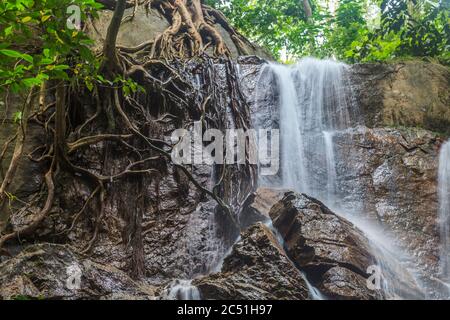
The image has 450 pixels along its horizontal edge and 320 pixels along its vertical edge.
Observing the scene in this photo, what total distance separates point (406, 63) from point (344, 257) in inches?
182

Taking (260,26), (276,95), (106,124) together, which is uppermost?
(260,26)

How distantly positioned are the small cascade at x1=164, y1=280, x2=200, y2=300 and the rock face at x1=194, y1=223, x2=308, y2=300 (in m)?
0.06

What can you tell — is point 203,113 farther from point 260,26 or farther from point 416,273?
point 260,26

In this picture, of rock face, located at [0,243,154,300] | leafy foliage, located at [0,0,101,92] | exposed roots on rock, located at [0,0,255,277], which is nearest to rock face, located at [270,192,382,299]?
exposed roots on rock, located at [0,0,255,277]

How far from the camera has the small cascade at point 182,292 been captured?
3881mm

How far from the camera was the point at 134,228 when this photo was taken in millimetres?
4836

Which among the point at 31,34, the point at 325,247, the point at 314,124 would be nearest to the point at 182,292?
the point at 325,247

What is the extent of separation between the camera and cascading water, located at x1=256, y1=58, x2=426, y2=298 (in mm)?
6582

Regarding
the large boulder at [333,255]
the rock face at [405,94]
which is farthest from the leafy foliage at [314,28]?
the large boulder at [333,255]

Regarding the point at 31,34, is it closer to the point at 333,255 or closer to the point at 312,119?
the point at 333,255

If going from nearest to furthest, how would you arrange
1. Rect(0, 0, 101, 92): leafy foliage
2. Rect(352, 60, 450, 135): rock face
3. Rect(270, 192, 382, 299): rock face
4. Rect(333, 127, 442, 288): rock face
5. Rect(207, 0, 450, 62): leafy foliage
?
Rect(0, 0, 101, 92): leafy foliage, Rect(270, 192, 382, 299): rock face, Rect(333, 127, 442, 288): rock face, Rect(352, 60, 450, 135): rock face, Rect(207, 0, 450, 62): leafy foliage

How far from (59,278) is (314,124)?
513 centimetres

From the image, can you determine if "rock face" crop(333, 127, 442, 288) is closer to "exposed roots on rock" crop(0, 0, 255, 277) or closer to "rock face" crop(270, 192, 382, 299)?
"rock face" crop(270, 192, 382, 299)

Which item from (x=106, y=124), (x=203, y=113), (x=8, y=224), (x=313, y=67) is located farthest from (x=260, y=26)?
(x=8, y=224)
